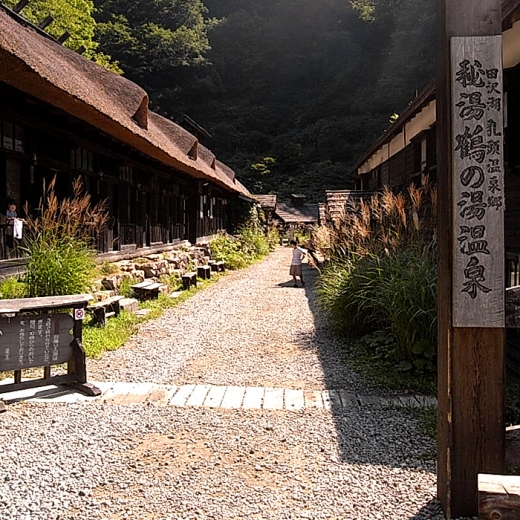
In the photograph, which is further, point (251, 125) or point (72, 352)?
point (251, 125)

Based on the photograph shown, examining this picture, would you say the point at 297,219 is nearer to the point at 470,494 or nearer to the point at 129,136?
the point at 129,136

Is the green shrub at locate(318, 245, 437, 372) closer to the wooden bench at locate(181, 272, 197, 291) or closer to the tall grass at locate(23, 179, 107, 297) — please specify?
the tall grass at locate(23, 179, 107, 297)

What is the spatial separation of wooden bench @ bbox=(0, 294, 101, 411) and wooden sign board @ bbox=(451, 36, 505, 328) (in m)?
2.95

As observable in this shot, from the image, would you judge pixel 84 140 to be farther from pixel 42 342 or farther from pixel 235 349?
pixel 42 342

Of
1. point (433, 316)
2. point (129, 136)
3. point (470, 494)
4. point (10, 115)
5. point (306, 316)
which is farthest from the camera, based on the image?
point (129, 136)

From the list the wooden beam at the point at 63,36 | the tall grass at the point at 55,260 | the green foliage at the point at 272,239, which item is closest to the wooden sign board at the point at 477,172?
the tall grass at the point at 55,260

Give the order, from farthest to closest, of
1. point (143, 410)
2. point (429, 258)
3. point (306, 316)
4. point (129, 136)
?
point (129, 136) → point (306, 316) → point (429, 258) → point (143, 410)

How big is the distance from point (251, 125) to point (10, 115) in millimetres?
42203

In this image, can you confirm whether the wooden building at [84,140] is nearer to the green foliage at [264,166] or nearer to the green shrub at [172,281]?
the green shrub at [172,281]

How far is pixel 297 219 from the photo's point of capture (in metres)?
31.2

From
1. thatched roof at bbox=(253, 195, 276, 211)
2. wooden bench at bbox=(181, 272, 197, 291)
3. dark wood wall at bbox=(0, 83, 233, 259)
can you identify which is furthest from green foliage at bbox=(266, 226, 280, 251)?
wooden bench at bbox=(181, 272, 197, 291)

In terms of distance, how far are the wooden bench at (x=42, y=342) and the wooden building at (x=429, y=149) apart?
4159mm

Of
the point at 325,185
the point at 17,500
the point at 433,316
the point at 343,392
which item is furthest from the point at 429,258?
the point at 325,185

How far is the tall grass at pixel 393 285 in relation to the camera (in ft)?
15.4
